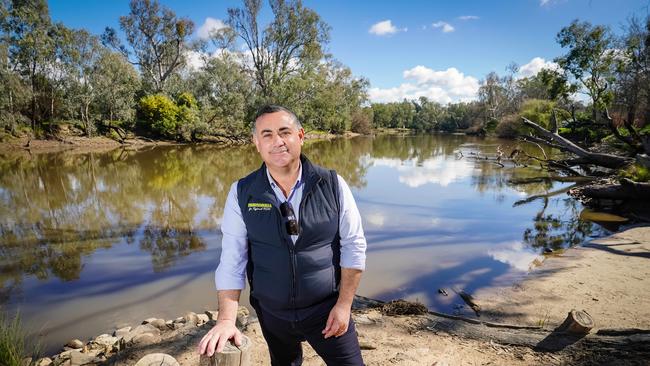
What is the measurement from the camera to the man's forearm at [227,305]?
157 cm

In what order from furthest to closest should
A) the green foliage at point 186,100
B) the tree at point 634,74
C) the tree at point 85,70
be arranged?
1. the green foliage at point 186,100
2. the tree at point 85,70
3. the tree at point 634,74

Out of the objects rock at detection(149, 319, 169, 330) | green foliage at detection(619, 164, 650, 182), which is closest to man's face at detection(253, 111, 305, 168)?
rock at detection(149, 319, 169, 330)

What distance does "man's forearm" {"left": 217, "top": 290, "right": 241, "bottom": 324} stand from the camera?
157 cm

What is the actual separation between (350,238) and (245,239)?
0.53 metres

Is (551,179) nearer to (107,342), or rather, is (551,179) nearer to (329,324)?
(329,324)

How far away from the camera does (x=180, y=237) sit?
7.23 m

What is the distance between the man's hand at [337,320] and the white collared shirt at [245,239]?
0.20 meters

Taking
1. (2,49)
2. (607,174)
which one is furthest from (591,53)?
(2,49)

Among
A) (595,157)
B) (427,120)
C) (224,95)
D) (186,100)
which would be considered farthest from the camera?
(427,120)

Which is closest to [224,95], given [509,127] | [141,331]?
[141,331]

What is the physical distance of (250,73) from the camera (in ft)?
111

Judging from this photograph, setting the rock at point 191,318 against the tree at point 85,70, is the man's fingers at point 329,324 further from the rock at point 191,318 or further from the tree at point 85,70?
the tree at point 85,70

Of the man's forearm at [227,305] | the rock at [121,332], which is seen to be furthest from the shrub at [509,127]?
the man's forearm at [227,305]

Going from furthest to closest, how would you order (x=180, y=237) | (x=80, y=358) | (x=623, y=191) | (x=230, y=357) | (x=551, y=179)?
1. (x=551, y=179)
2. (x=623, y=191)
3. (x=180, y=237)
4. (x=80, y=358)
5. (x=230, y=357)
